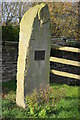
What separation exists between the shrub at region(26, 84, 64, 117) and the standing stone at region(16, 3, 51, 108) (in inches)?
4.8

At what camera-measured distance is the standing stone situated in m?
3.95

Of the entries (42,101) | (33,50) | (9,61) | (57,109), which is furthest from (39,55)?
(9,61)

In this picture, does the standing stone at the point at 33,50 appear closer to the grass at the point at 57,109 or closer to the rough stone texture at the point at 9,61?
the grass at the point at 57,109

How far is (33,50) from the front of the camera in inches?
158

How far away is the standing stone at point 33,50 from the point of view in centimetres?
395

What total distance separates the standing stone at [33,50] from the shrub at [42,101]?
0.40 ft

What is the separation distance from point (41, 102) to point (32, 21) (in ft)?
5.19

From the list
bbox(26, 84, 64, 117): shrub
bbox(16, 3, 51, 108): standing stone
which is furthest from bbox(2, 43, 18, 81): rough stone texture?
bbox(26, 84, 64, 117): shrub

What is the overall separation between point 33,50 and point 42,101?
1.02m

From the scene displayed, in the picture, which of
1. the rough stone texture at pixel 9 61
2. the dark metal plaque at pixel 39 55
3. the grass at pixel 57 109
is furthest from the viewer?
the rough stone texture at pixel 9 61

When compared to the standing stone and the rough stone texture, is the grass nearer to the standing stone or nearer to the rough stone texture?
the standing stone

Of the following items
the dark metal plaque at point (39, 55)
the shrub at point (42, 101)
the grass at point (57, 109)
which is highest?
the dark metal plaque at point (39, 55)

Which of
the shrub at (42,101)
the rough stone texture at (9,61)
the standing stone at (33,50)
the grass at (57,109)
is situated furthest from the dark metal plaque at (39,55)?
the rough stone texture at (9,61)

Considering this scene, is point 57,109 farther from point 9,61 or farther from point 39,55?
point 9,61
